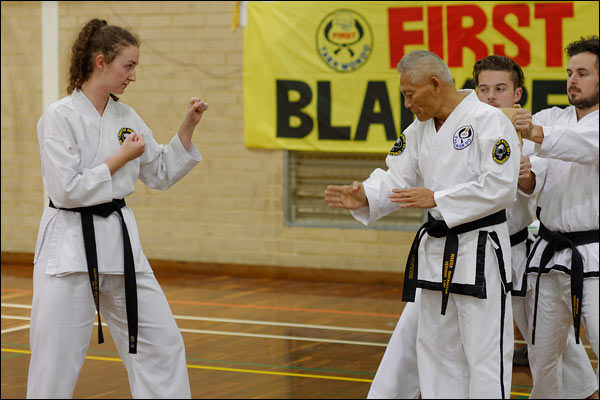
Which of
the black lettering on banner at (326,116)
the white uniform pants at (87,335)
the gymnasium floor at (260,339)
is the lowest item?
the gymnasium floor at (260,339)

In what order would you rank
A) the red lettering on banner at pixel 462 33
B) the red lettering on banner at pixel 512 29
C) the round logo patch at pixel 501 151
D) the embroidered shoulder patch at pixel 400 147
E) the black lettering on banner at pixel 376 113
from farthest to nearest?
1. the black lettering on banner at pixel 376 113
2. the red lettering on banner at pixel 462 33
3. the red lettering on banner at pixel 512 29
4. the embroidered shoulder patch at pixel 400 147
5. the round logo patch at pixel 501 151

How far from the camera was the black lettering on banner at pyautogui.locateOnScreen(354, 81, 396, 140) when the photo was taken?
909 cm

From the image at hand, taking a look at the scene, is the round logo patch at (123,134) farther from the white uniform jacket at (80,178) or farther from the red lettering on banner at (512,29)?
the red lettering on banner at (512,29)

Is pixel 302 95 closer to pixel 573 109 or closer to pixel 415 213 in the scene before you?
pixel 415 213

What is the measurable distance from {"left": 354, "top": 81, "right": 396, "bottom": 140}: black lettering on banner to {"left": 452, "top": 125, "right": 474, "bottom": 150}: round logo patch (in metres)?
5.48

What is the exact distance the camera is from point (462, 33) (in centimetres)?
877

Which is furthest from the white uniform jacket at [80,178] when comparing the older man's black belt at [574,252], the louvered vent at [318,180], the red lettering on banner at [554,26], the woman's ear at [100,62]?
the louvered vent at [318,180]

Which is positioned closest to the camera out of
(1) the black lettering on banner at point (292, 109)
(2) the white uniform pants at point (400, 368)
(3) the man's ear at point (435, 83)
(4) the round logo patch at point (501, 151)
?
(4) the round logo patch at point (501, 151)

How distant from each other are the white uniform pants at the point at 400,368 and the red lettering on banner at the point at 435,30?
16.5 feet

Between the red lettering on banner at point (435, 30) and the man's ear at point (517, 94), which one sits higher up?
the red lettering on banner at point (435, 30)

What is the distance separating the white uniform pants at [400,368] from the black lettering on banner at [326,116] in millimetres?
5174

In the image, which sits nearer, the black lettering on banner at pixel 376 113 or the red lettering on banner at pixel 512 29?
the red lettering on banner at pixel 512 29

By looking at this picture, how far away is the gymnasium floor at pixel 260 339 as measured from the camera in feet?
18.3

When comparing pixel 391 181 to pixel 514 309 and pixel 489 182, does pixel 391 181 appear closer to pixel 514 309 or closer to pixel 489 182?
pixel 489 182
